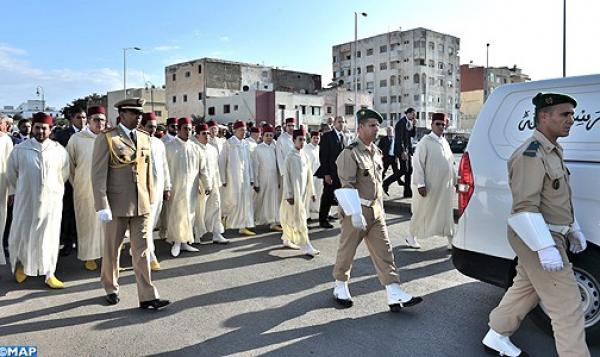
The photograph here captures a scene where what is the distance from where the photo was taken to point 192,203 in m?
7.31

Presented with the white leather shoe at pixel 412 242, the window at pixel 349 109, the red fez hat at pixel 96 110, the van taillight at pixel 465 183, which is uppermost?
the window at pixel 349 109

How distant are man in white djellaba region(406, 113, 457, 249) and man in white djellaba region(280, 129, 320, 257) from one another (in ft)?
5.32

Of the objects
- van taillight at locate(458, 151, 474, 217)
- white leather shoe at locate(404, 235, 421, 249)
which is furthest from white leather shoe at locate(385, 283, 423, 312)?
white leather shoe at locate(404, 235, 421, 249)

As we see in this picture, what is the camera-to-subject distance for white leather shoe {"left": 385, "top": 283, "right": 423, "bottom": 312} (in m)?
4.46

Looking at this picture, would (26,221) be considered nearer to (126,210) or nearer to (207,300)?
(126,210)

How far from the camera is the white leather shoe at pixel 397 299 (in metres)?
4.46

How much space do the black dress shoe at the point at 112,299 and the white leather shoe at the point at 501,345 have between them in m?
3.53

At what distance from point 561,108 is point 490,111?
113 cm

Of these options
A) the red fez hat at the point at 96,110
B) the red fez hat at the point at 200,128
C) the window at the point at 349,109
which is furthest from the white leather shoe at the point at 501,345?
the window at the point at 349,109

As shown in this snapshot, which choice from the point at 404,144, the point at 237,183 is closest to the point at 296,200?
the point at 237,183

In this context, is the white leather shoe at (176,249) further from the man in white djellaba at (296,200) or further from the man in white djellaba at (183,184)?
the man in white djellaba at (296,200)

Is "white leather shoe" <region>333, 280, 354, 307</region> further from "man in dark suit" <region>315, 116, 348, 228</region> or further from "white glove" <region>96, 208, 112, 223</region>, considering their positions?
"man in dark suit" <region>315, 116, 348, 228</region>

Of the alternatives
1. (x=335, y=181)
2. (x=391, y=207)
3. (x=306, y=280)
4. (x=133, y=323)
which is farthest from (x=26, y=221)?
(x=391, y=207)

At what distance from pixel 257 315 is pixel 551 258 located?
266cm
